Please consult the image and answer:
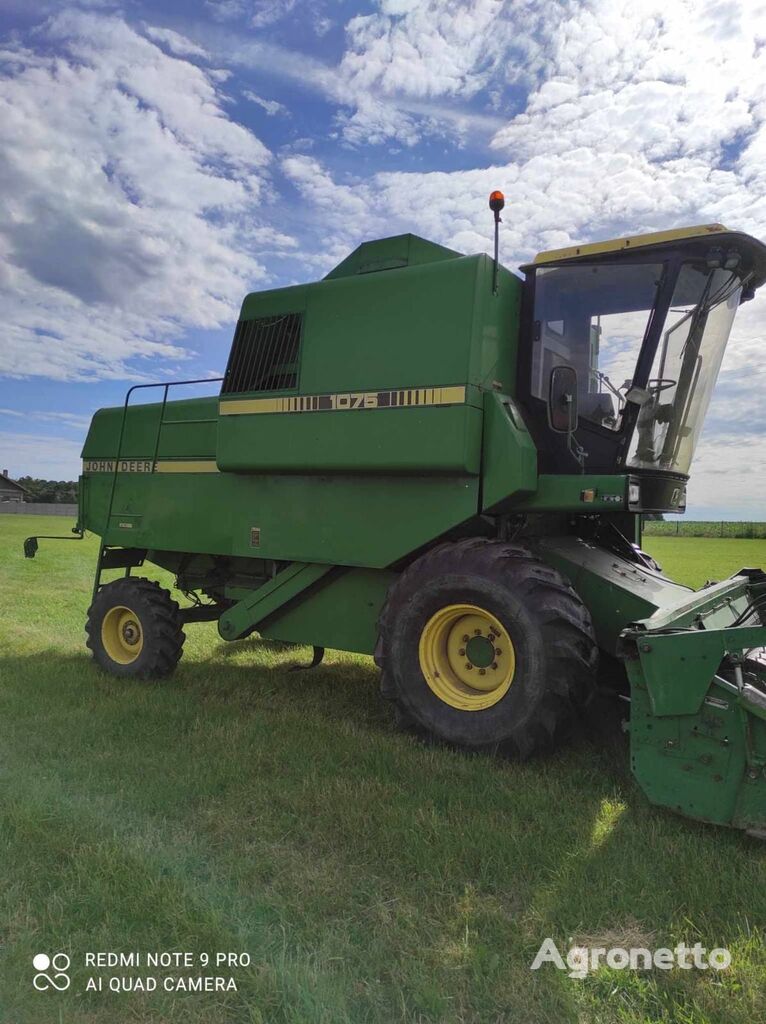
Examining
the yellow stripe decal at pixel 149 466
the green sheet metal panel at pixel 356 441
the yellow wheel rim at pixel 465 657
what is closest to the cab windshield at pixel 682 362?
the green sheet metal panel at pixel 356 441

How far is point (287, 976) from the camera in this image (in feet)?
7.62

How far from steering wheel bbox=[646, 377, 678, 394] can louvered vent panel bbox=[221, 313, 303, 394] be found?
249 centimetres

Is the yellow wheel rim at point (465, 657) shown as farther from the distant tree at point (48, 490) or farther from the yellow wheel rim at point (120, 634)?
the distant tree at point (48, 490)

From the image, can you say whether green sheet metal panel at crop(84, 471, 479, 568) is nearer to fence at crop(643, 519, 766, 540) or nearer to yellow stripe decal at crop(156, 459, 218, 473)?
yellow stripe decal at crop(156, 459, 218, 473)

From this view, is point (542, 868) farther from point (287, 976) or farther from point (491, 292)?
point (491, 292)

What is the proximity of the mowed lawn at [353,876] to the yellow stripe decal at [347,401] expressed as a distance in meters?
2.20

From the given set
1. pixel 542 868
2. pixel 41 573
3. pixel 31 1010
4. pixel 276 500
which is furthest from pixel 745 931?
pixel 41 573

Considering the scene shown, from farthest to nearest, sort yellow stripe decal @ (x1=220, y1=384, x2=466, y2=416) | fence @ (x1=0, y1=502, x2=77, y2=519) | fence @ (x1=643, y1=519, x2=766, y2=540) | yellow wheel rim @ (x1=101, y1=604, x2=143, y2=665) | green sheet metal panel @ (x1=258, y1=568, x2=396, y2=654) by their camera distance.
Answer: fence @ (x1=0, y1=502, x2=77, y2=519), fence @ (x1=643, y1=519, x2=766, y2=540), yellow wheel rim @ (x1=101, y1=604, x2=143, y2=665), green sheet metal panel @ (x1=258, y1=568, x2=396, y2=654), yellow stripe decal @ (x1=220, y1=384, x2=466, y2=416)

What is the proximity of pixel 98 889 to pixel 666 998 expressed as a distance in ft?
6.76

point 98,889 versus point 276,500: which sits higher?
point 276,500

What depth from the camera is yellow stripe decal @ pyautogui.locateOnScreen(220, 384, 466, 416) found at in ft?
15.3

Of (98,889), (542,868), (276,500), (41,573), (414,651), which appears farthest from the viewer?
(41,573)

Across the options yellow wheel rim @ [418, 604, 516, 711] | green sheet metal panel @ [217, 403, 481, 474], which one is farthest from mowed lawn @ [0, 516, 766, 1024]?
green sheet metal panel @ [217, 403, 481, 474]

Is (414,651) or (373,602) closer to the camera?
(414,651)
